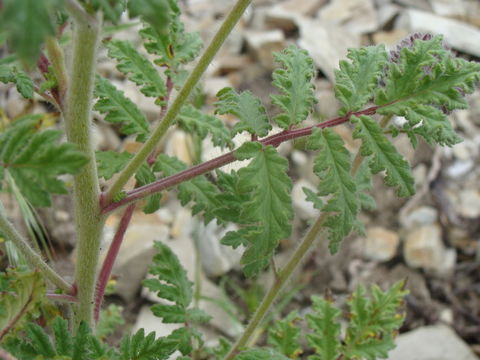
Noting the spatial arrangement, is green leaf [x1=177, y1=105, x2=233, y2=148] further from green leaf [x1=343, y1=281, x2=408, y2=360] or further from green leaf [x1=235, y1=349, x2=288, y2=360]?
green leaf [x1=343, y1=281, x2=408, y2=360]

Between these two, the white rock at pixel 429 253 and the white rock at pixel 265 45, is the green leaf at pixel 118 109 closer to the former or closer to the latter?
the white rock at pixel 429 253

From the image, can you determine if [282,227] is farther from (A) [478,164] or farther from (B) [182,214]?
(A) [478,164]

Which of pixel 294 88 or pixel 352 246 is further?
pixel 352 246

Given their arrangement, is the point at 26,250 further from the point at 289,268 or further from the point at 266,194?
the point at 289,268

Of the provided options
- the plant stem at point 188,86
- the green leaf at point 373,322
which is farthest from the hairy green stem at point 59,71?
the green leaf at point 373,322

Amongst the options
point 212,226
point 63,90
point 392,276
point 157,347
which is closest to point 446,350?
point 392,276

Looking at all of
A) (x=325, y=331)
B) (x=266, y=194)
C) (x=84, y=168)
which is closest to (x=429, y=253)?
(x=325, y=331)
